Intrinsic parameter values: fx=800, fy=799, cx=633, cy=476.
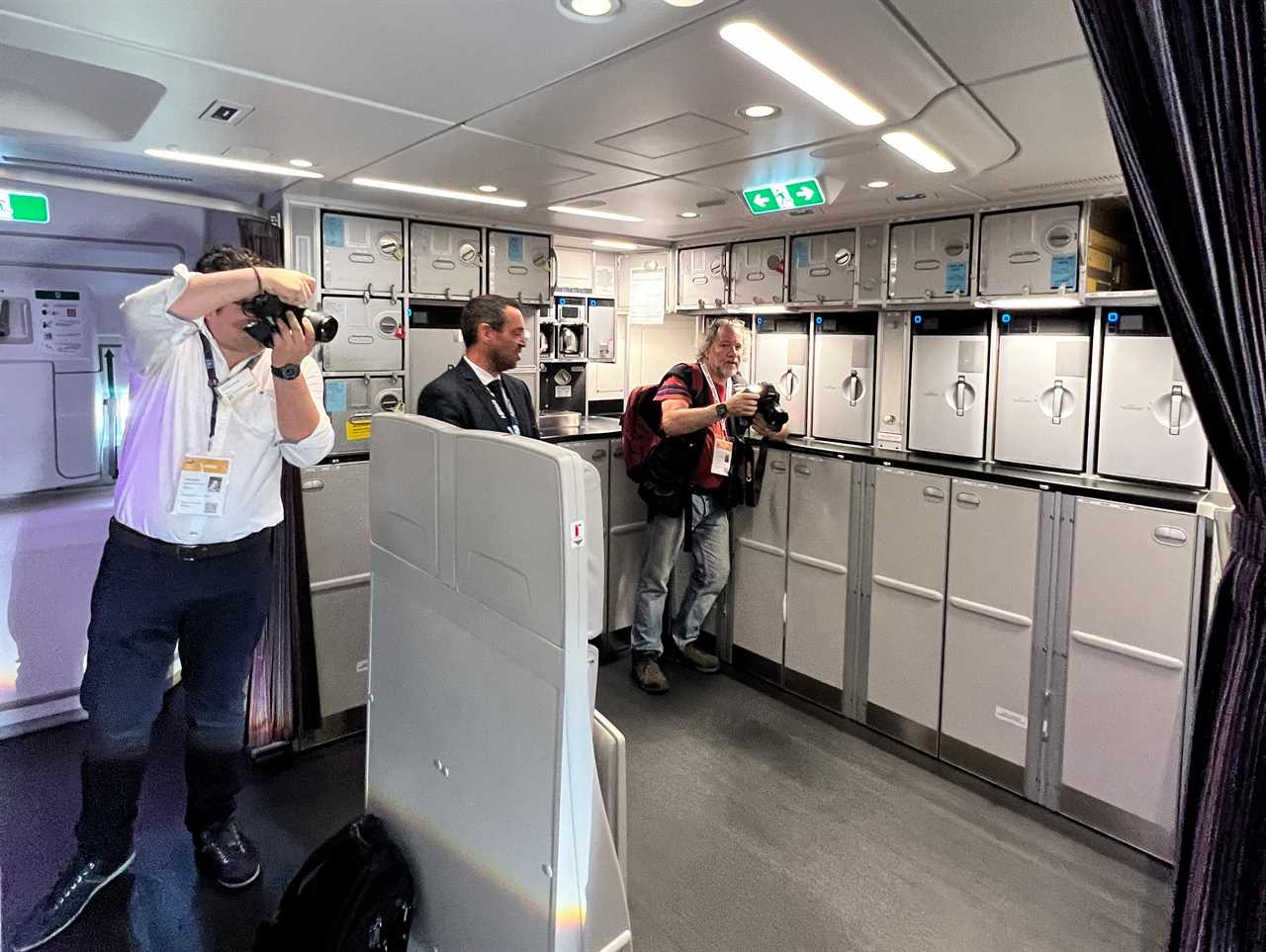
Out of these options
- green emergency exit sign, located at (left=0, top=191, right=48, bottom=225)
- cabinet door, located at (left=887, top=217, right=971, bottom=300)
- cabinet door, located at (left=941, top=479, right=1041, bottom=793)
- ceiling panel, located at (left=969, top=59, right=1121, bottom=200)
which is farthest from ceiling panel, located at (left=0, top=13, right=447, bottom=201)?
cabinet door, located at (left=941, top=479, right=1041, bottom=793)

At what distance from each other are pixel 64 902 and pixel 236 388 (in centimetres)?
164

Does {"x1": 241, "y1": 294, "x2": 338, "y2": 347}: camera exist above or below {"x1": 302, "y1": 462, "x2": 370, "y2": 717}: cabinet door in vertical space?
above

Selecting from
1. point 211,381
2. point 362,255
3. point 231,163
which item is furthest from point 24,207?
point 211,381

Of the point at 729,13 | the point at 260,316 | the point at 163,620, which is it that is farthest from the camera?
the point at 163,620

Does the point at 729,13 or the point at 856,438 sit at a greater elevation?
the point at 729,13

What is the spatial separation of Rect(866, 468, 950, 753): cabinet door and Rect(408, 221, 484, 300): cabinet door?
2.29 meters

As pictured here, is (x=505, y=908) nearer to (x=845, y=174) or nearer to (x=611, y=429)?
(x=845, y=174)

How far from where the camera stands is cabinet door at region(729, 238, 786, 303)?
4387mm

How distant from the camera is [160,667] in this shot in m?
2.44

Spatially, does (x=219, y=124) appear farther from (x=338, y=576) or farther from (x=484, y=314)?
(x=338, y=576)

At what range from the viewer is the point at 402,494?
6.64 ft

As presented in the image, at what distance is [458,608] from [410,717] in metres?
0.40

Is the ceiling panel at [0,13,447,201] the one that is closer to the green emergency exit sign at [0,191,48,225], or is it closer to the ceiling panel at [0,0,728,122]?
the ceiling panel at [0,0,728,122]

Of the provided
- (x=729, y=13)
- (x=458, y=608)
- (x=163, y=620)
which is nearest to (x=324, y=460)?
(x=163, y=620)
